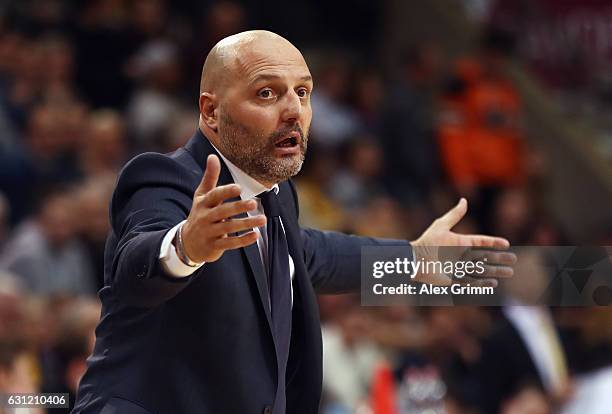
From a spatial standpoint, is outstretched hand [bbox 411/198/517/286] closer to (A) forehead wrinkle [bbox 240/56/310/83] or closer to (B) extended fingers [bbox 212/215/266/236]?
(A) forehead wrinkle [bbox 240/56/310/83]

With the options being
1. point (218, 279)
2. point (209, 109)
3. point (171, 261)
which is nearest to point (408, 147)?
point (209, 109)

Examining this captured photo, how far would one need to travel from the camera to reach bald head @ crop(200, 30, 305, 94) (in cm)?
276

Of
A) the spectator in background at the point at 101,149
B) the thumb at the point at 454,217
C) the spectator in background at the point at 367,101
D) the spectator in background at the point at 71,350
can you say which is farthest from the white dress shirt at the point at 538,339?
the spectator in background at the point at 367,101

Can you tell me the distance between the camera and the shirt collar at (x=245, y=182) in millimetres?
2834

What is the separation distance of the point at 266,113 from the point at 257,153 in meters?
0.09

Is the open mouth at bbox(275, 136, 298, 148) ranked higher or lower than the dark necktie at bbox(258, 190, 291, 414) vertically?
higher

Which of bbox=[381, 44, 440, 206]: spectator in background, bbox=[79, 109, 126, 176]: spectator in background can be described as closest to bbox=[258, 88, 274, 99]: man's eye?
bbox=[79, 109, 126, 176]: spectator in background

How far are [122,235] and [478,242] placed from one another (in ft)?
2.95

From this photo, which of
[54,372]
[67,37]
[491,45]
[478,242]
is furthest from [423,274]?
[491,45]

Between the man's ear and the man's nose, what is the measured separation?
0.55 feet

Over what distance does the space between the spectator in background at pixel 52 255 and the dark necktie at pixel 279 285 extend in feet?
12.0

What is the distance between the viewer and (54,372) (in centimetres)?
391

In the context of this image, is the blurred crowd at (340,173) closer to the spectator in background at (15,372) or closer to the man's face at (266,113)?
the spectator in background at (15,372)

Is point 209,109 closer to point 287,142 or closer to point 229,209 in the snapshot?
point 287,142
